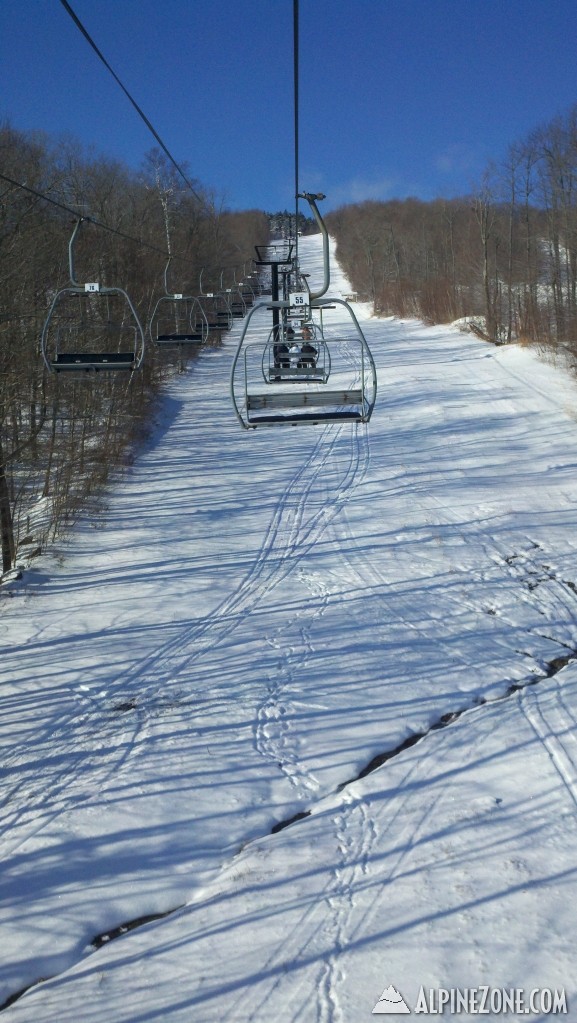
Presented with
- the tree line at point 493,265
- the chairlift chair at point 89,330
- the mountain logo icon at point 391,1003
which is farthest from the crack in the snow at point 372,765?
the tree line at point 493,265

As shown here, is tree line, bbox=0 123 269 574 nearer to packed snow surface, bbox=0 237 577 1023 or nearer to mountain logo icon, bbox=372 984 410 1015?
packed snow surface, bbox=0 237 577 1023

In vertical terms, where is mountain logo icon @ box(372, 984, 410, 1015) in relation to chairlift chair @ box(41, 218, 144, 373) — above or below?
below

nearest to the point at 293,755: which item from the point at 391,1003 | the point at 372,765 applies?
the point at 372,765

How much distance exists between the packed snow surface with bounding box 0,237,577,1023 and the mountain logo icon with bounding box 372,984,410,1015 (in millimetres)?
83

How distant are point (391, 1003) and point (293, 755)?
3.52 meters

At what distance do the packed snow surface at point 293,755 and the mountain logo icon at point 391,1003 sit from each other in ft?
0.27

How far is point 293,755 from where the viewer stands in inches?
356

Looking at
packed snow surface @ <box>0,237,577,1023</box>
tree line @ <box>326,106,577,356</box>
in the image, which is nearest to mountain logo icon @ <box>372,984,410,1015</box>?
packed snow surface @ <box>0,237,577,1023</box>

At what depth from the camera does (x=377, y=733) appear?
937 centimetres

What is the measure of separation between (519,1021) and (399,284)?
63900mm

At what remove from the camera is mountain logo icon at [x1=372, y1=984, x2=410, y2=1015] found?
563cm

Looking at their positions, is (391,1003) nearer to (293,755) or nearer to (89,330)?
(293,755)

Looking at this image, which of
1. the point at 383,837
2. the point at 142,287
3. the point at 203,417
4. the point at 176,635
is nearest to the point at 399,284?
the point at 203,417

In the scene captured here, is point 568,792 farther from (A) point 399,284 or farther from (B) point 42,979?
(A) point 399,284
